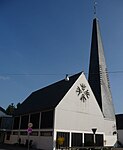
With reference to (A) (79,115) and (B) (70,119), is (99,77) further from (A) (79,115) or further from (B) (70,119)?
(B) (70,119)

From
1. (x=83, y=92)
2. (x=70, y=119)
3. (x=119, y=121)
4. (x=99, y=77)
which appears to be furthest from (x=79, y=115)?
(x=119, y=121)

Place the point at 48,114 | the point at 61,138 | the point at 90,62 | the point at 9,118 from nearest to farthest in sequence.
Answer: the point at 61,138, the point at 48,114, the point at 9,118, the point at 90,62

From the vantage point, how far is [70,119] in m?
28.0

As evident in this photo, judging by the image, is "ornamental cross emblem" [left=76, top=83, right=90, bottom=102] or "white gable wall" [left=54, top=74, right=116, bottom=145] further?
"ornamental cross emblem" [left=76, top=83, right=90, bottom=102]

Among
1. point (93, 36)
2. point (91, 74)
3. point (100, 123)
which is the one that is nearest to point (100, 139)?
point (100, 123)

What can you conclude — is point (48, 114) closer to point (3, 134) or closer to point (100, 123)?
point (100, 123)

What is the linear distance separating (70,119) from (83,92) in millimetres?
4859

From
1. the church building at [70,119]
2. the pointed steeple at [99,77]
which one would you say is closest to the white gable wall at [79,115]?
the church building at [70,119]

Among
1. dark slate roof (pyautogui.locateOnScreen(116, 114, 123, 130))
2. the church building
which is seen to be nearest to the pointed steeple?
the church building

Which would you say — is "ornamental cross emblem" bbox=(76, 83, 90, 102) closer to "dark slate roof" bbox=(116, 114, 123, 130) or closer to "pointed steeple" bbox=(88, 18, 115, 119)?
"pointed steeple" bbox=(88, 18, 115, 119)

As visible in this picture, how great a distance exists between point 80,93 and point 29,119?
8.81m

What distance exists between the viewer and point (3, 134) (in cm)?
3944

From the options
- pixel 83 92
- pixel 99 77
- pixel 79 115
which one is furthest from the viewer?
pixel 99 77

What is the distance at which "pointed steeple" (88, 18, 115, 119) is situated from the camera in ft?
120
